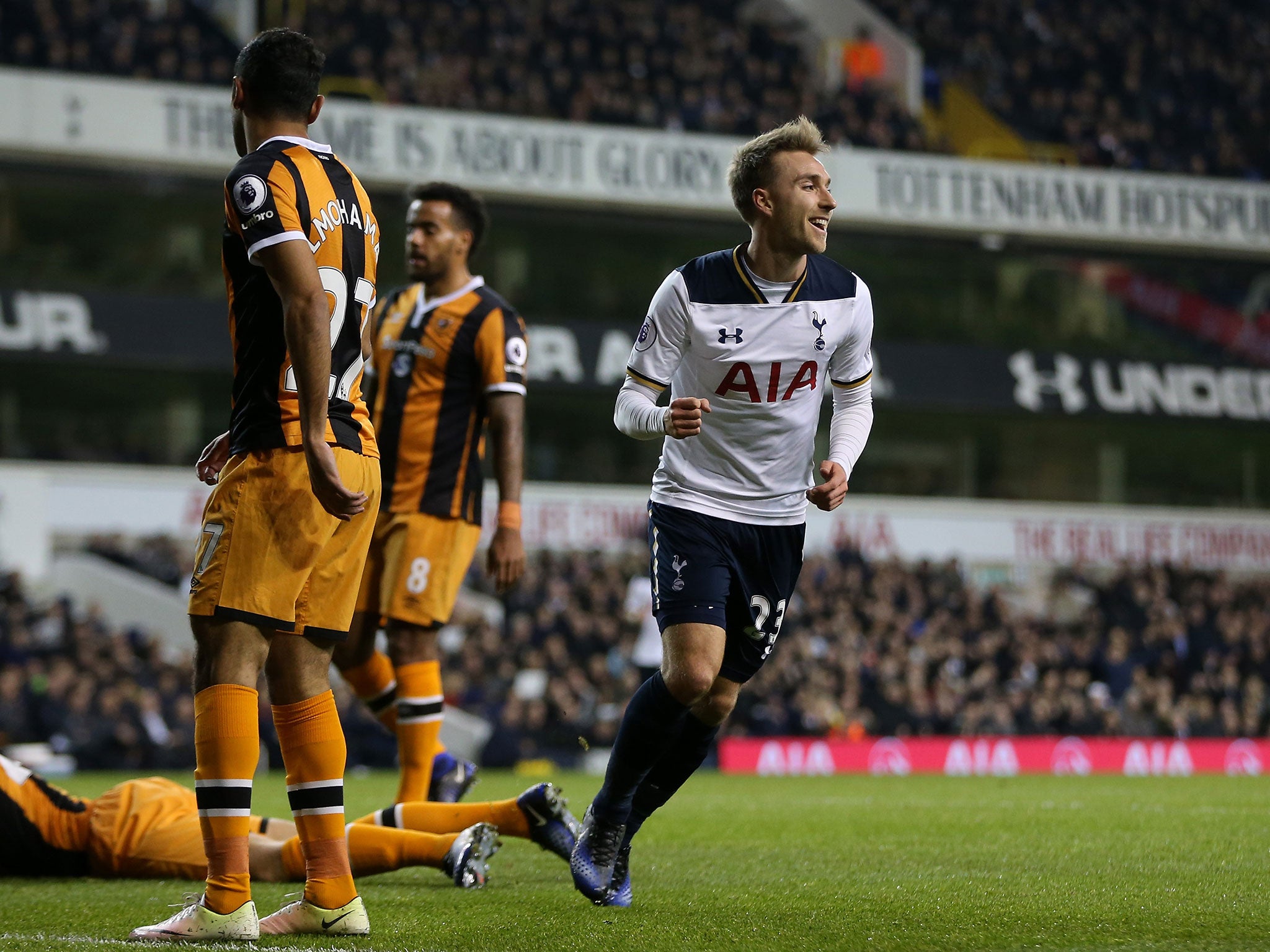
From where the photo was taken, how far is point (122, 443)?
22.5m

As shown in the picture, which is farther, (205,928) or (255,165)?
(255,165)

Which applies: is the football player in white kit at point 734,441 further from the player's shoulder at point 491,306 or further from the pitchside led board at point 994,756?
the pitchside led board at point 994,756

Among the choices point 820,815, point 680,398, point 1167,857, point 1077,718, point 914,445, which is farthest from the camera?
point 914,445

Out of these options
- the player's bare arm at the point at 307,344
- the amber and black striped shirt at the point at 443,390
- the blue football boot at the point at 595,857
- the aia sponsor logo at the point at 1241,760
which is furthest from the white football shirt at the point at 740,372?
the aia sponsor logo at the point at 1241,760

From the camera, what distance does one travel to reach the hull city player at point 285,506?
3771 mm

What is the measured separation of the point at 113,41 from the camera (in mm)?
22234

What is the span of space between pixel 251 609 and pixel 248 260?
0.90 meters

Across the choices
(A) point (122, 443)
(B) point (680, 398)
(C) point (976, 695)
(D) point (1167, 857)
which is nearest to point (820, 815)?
(D) point (1167, 857)

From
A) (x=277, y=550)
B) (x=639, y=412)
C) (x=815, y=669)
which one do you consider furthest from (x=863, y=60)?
(x=277, y=550)

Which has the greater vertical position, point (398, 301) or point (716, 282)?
point (398, 301)

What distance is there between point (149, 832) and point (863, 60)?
84.7 feet

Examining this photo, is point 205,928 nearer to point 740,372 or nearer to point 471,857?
point 471,857

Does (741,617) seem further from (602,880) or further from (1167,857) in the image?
(1167,857)

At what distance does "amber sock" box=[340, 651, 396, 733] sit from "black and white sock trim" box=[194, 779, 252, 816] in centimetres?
238
